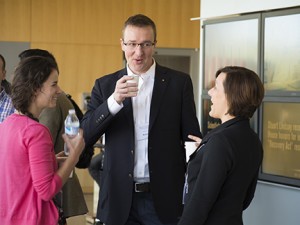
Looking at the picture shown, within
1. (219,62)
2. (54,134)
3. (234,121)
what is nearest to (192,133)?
(234,121)

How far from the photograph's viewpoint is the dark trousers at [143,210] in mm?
2480

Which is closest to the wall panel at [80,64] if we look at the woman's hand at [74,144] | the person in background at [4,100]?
the person in background at [4,100]

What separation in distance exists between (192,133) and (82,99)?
5.28m

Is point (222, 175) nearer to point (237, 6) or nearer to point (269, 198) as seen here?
point (269, 198)

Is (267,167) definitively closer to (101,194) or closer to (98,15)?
(101,194)

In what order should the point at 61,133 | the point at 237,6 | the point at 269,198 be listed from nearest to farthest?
the point at 61,133 → the point at 269,198 → the point at 237,6

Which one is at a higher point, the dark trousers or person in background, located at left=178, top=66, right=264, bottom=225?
person in background, located at left=178, top=66, right=264, bottom=225

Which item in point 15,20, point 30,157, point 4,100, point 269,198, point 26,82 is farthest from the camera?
point 15,20

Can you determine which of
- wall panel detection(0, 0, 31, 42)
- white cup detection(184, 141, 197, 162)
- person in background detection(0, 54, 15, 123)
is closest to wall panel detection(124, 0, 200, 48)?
wall panel detection(0, 0, 31, 42)

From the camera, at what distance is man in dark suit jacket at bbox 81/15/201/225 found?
248 centimetres

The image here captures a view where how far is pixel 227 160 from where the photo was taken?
82.4 inches

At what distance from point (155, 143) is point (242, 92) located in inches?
20.0

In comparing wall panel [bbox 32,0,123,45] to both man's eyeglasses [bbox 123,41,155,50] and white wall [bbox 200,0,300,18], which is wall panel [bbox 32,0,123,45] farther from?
man's eyeglasses [bbox 123,41,155,50]

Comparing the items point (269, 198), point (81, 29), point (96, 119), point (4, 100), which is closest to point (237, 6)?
point (269, 198)
